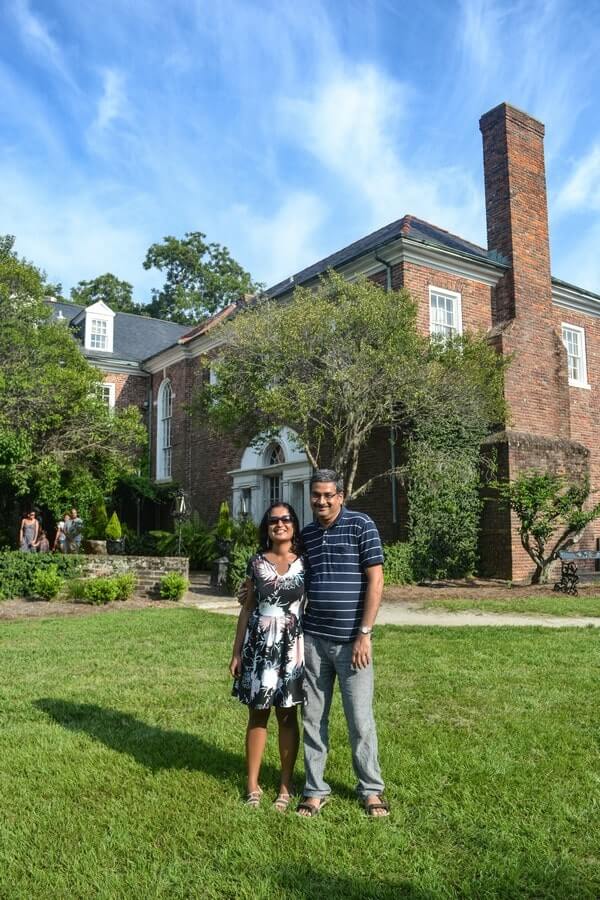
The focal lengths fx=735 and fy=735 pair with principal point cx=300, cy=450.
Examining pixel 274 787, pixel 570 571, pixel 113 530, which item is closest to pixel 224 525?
pixel 113 530

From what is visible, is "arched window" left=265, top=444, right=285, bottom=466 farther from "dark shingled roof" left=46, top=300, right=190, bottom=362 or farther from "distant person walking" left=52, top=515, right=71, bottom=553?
"dark shingled roof" left=46, top=300, right=190, bottom=362

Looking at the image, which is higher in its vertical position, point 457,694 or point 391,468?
point 391,468

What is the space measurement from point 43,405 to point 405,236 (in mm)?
8663

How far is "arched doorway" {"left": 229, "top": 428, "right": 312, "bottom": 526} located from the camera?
19.2 meters

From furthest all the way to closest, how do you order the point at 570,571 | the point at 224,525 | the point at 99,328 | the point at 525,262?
1. the point at 99,328
2. the point at 224,525
3. the point at 525,262
4. the point at 570,571

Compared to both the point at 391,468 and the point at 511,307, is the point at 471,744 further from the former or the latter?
the point at 511,307

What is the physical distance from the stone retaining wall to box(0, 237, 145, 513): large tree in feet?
9.77

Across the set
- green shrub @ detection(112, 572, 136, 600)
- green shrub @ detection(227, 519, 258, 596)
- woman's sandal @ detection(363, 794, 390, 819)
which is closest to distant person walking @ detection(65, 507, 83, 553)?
green shrub @ detection(227, 519, 258, 596)

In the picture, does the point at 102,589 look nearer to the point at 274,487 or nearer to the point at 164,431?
the point at 274,487

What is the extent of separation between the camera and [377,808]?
359 cm

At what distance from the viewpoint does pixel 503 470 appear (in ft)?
50.9

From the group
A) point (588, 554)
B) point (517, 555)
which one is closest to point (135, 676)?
point (588, 554)

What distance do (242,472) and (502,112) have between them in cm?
1175

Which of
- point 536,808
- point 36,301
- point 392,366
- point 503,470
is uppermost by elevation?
point 36,301
